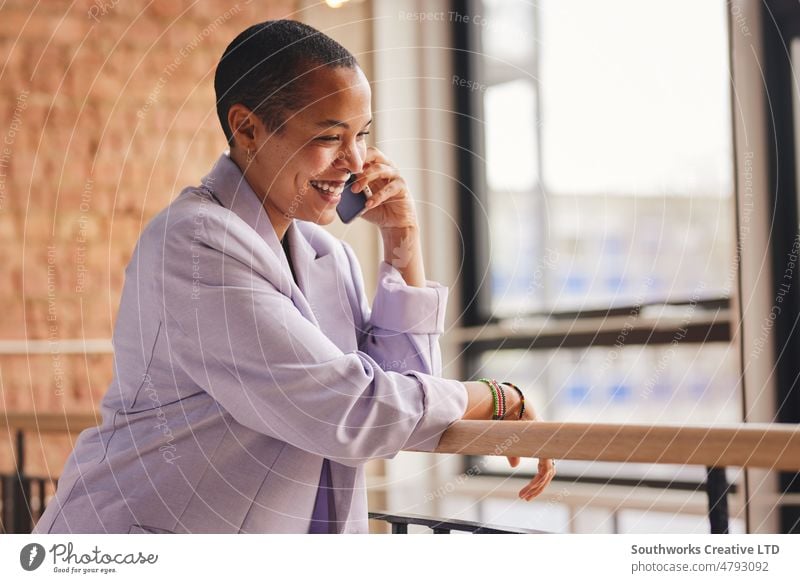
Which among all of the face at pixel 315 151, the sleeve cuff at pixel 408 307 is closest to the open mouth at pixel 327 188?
the face at pixel 315 151

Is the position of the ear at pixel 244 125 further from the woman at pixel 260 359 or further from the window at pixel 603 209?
the window at pixel 603 209

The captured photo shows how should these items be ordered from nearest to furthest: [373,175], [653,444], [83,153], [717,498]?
1. [653,444]
2. [717,498]
3. [373,175]
4. [83,153]

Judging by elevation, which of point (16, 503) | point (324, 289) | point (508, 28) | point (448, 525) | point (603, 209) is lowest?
point (448, 525)

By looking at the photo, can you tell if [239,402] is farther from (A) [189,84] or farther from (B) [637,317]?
(A) [189,84]

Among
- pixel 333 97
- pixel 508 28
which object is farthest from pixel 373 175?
pixel 508 28

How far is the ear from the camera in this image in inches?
33.4

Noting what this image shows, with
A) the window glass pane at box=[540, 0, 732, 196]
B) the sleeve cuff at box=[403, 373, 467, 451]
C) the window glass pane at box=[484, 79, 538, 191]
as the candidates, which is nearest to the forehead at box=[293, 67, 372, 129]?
the sleeve cuff at box=[403, 373, 467, 451]

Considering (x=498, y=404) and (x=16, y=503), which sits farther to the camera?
(x=16, y=503)

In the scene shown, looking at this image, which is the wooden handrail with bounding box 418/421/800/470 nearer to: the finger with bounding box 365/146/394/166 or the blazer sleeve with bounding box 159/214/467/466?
the blazer sleeve with bounding box 159/214/467/466

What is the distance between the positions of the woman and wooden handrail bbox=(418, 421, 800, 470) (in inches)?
2.6

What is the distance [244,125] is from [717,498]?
1.69ft

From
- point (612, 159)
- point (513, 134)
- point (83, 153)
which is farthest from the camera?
point (83, 153)

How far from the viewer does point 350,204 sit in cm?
94

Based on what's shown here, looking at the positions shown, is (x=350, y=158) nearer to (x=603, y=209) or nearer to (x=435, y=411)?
(x=435, y=411)
